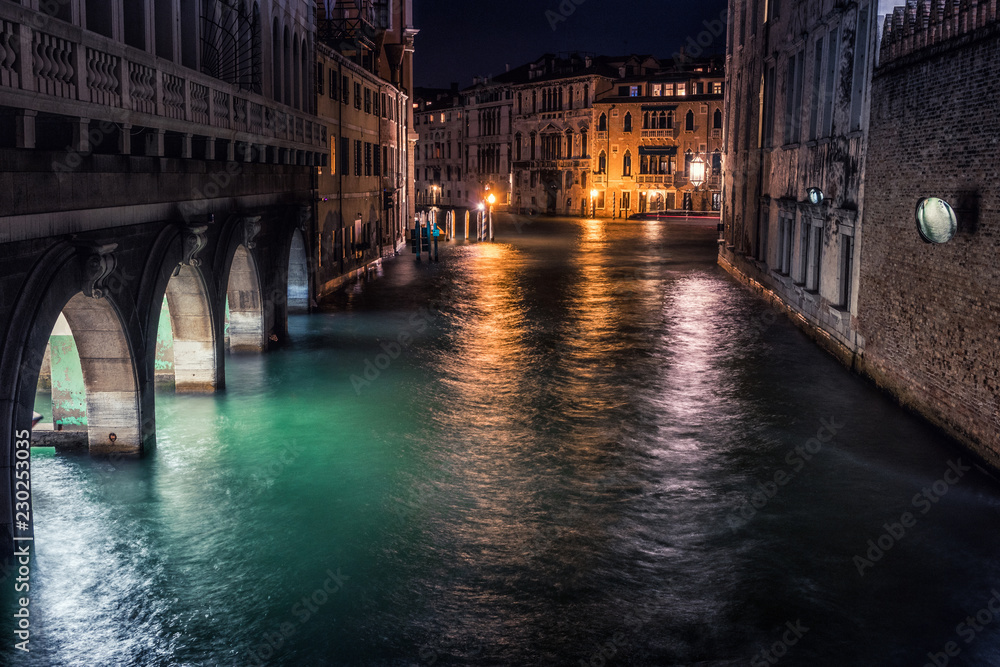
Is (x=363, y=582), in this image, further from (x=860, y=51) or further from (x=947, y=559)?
(x=860, y=51)

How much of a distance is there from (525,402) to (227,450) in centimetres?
572

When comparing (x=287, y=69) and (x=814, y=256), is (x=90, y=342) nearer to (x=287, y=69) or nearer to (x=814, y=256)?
(x=287, y=69)

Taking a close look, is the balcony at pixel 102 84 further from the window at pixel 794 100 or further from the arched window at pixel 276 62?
the window at pixel 794 100

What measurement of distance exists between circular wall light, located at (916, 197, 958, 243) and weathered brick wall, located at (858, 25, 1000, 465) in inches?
6.2

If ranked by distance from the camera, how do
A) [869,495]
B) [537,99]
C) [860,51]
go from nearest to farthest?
[869,495] → [860,51] → [537,99]

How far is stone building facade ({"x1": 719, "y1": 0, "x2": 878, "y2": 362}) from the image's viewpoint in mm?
21266

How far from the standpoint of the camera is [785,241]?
97.4 feet

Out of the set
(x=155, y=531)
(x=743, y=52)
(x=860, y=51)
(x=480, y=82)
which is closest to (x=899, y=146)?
(x=860, y=51)

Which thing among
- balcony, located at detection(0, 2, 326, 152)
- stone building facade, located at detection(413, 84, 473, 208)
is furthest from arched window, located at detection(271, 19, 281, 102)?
stone building facade, located at detection(413, 84, 473, 208)

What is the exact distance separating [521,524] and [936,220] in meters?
9.35

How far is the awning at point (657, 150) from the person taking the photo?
272 feet

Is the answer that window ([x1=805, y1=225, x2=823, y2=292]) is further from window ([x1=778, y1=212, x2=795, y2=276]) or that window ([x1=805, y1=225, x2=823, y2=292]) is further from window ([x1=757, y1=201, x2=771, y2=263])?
window ([x1=757, y1=201, x2=771, y2=263])

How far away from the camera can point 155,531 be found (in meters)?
11.4

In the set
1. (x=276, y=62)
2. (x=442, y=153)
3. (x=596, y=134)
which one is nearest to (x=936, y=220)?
(x=276, y=62)
